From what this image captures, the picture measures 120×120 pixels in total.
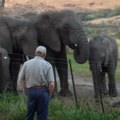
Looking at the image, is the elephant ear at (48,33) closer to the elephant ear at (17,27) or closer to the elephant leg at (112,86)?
the elephant ear at (17,27)

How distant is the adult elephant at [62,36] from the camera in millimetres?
17281

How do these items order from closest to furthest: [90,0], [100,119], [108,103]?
1. [100,119]
2. [108,103]
3. [90,0]

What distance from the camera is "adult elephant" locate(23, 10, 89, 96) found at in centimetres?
1728

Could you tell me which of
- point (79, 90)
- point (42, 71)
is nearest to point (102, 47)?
point (79, 90)

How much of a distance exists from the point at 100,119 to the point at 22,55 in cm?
593

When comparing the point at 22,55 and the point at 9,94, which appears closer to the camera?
the point at 9,94

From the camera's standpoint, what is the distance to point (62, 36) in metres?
17.8

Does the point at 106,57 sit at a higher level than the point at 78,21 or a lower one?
lower

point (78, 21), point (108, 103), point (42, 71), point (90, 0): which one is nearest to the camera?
point (42, 71)

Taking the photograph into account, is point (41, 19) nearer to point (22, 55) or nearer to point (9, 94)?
point (22, 55)

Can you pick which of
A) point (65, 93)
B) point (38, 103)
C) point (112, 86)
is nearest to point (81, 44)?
point (65, 93)

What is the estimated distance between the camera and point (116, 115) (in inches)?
489

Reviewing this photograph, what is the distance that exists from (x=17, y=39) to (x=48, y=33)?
100cm

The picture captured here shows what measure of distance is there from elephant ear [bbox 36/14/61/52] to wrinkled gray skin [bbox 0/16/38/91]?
0.45 meters
